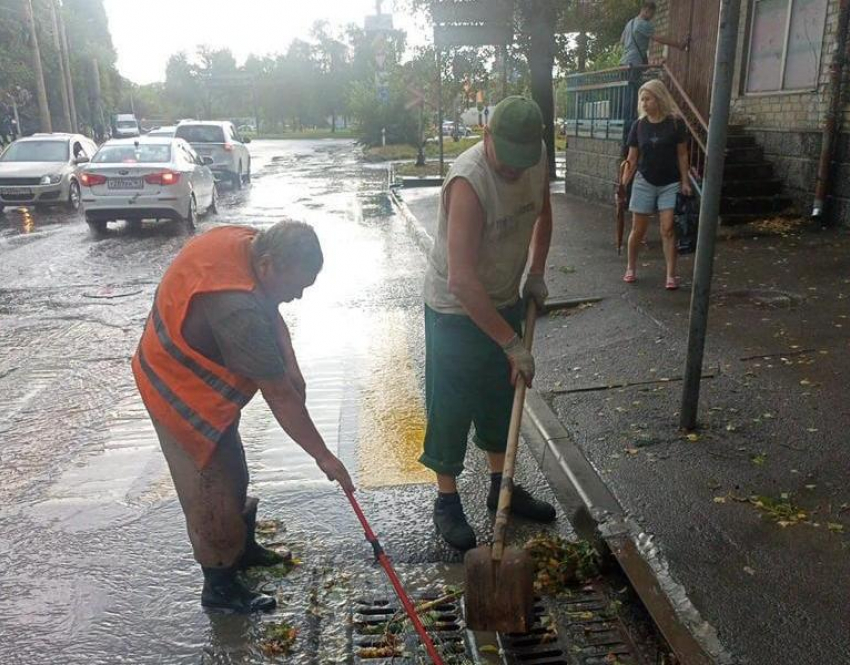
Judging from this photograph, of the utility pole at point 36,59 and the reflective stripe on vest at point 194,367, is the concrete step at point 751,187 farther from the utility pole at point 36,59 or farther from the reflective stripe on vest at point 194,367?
the utility pole at point 36,59

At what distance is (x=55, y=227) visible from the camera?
1412 centimetres

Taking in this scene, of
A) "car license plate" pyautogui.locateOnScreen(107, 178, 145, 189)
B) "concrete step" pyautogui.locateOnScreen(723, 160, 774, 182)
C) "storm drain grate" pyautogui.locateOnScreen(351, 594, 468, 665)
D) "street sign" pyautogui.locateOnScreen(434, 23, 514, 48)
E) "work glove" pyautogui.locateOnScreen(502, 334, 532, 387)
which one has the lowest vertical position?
"storm drain grate" pyautogui.locateOnScreen(351, 594, 468, 665)

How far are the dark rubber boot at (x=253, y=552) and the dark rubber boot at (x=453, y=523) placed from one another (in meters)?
0.71

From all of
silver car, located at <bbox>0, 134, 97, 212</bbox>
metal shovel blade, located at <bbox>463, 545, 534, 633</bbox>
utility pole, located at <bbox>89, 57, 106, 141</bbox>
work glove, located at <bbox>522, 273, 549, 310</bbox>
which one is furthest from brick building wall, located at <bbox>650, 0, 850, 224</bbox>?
utility pole, located at <bbox>89, 57, 106, 141</bbox>

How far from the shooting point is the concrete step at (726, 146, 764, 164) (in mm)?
10723

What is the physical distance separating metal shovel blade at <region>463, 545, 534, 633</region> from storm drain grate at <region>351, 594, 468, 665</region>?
14cm

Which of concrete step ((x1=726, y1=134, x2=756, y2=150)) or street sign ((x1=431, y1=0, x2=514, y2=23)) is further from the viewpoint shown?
street sign ((x1=431, y1=0, x2=514, y2=23))

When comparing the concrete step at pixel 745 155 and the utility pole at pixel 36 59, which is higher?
the utility pole at pixel 36 59

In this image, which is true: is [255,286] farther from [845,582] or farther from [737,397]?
[737,397]

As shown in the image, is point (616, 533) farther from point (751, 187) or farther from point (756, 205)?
point (751, 187)

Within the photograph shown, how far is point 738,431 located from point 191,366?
3.04 m

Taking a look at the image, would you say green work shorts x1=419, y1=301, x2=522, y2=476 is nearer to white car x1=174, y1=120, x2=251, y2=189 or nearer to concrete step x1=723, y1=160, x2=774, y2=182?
concrete step x1=723, y1=160, x2=774, y2=182

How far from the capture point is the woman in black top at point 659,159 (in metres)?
6.69

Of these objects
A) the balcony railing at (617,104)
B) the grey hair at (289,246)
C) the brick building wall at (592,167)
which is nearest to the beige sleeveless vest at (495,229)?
the grey hair at (289,246)
